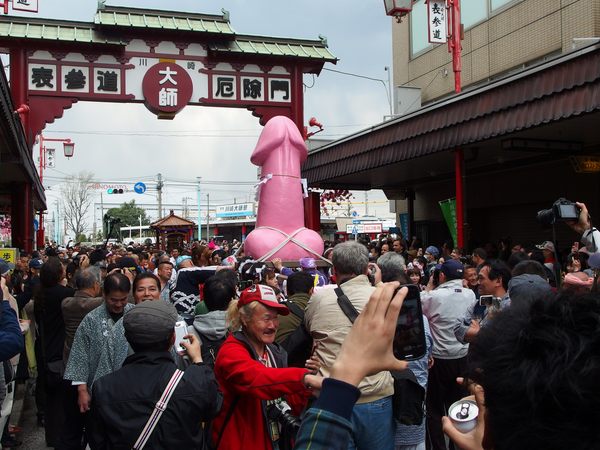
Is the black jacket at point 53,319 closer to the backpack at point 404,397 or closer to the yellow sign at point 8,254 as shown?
the backpack at point 404,397

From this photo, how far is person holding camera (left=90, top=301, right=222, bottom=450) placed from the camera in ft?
8.12

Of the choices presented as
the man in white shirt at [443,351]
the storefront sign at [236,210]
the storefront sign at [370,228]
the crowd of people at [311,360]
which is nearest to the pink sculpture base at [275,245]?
the crowd of people at [311,360]

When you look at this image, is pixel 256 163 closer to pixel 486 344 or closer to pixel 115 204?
pixel 486 344

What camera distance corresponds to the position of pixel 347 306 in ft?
10.3

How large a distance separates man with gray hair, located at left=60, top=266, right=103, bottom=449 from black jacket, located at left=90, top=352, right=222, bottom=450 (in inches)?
70.1

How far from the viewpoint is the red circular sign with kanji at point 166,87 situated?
1431 cm

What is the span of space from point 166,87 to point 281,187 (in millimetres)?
6222

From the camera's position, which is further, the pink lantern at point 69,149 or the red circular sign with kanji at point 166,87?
the pink lantern at point 69,149

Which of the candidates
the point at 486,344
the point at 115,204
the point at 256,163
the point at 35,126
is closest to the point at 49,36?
the point at 35,126

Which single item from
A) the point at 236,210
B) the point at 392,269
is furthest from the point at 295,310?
the point at 236,210

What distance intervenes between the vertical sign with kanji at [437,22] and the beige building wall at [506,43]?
1729mm

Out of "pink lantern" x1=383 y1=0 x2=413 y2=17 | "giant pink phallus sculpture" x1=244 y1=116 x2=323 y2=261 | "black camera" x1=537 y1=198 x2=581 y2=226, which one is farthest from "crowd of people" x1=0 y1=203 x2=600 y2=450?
"pink lantern" x1=383 y1=0 x2=413 y2=17

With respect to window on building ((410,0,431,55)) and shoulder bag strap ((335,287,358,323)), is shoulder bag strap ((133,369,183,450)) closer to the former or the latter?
shoulder bag strap ((335,287,358,323))

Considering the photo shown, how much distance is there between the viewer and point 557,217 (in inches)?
177
